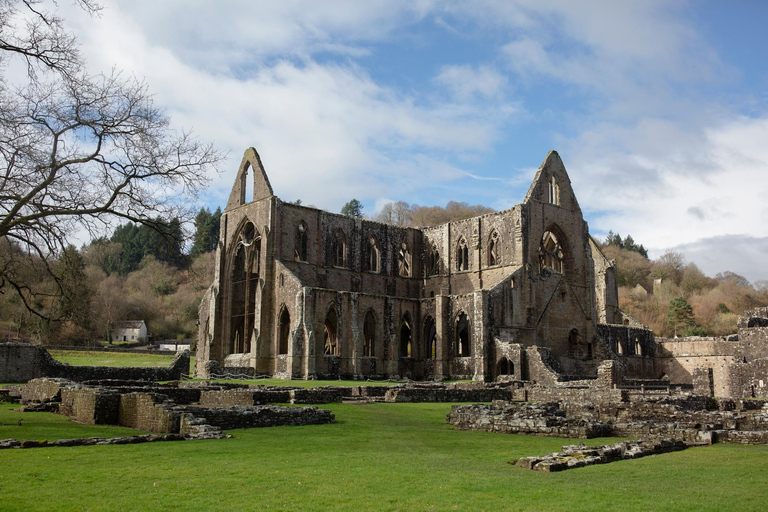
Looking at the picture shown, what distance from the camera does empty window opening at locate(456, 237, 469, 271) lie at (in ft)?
185

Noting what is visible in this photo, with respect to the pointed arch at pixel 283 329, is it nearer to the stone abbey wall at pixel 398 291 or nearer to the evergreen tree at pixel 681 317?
the stone abbey wall at pixel 398 291

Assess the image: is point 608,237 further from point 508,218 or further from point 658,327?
point 508,218

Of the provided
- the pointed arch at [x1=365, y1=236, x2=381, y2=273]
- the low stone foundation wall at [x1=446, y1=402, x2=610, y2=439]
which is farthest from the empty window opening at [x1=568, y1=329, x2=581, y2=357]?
the low stone foundation wall at [x1=446, y1=402, x2=610, y2=439]

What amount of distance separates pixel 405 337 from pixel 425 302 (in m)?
4.23

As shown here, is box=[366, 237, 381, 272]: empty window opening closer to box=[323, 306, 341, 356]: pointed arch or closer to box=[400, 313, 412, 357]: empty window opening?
box=[400, 313, 412, 357]: empty window opening

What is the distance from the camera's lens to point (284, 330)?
49.6 meters

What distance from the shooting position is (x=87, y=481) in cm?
1035

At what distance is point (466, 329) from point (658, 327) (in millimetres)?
46403

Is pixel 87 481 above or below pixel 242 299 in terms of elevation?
below

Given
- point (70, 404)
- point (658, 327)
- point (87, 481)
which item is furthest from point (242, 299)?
point (658, 327)

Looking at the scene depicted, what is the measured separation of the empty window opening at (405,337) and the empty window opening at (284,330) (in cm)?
829

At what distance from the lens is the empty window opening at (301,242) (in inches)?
2053

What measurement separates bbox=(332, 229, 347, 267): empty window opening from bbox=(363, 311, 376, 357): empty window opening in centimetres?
638

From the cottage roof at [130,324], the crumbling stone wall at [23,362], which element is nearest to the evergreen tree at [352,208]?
the cottage roof at [130,324]
